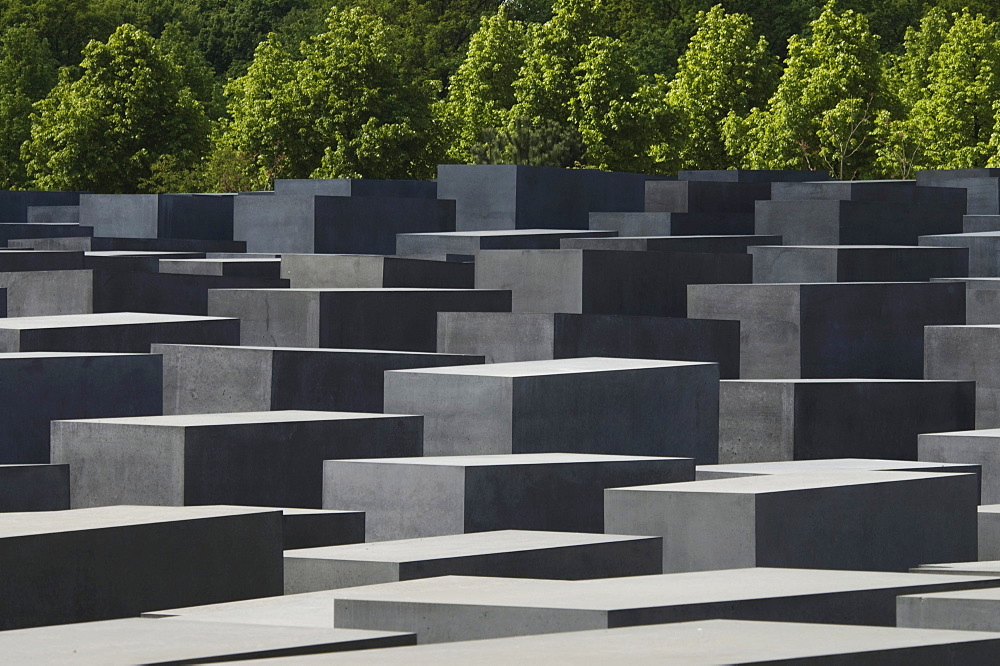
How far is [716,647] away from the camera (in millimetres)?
3998

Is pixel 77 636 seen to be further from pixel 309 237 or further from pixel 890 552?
pixel 309 237

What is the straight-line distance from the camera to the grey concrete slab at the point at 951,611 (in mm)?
5068

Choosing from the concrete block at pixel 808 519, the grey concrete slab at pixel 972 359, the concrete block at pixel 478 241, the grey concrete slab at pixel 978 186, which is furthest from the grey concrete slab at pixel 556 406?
the grey concrete slab at pixel 978 186

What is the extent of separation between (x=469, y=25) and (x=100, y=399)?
66368 millimetres

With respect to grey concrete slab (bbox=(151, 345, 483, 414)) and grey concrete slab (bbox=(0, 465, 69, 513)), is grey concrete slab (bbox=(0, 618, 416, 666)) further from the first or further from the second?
grey concrete slab (bbox=(151, 345, 483, 414))

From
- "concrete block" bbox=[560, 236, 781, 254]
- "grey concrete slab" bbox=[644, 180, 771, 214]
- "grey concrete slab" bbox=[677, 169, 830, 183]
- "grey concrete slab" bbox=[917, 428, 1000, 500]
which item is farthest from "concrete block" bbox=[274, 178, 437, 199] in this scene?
"grey concrete slab" bbox=[917, 428, 1000, 500]

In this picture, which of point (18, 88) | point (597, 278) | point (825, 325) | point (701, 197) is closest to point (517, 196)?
point (701, 197)

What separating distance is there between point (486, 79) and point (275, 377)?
128 ft

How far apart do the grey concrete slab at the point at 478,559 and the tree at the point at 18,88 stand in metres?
50.1

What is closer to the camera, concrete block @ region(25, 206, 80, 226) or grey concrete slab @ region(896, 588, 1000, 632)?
grey concrete slab @ region(896, 588, 1000, 632)

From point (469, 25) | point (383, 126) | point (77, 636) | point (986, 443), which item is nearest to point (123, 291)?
point (986, 443)

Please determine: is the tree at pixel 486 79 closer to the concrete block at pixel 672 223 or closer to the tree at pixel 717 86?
the tree at pixel 717 86

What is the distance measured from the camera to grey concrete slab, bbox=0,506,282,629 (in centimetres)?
607

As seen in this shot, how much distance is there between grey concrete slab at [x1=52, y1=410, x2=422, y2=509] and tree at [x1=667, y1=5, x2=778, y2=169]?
1551 inches
